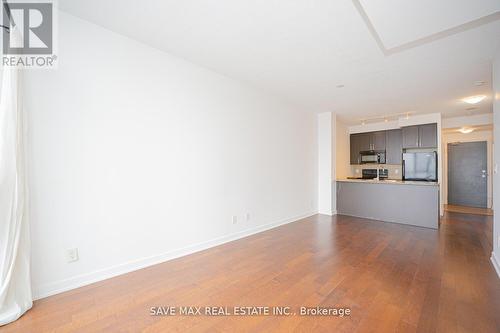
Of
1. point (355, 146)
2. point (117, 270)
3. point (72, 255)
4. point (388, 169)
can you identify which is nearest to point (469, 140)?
point (388, 169)

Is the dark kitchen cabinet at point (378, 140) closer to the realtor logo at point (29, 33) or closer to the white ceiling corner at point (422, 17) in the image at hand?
the white ceiling corner at point (422, 17)

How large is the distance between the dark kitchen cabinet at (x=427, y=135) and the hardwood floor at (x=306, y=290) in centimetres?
275

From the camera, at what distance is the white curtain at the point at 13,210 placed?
5.57ft

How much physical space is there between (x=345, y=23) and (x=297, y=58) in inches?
31.3

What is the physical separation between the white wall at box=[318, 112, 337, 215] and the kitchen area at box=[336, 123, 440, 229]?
34 centimetres

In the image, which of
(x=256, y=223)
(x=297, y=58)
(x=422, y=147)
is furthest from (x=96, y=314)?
(x=422, y=147)

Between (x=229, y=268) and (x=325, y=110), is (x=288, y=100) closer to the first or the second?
(x=325, y=110)

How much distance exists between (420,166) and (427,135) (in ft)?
2.68

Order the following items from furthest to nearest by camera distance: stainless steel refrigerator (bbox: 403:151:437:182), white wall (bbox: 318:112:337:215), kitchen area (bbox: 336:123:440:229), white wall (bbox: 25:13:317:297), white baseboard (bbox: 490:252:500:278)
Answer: white wall (bbox: 318:112:337:215), stainless steel refrigerator (bbox: 403:151:437:182), kitchen area (bbox: 336:123:440:229), white baseboard (bbox: 490:252:500:278), white wall (bbox: 25:13:317:297)

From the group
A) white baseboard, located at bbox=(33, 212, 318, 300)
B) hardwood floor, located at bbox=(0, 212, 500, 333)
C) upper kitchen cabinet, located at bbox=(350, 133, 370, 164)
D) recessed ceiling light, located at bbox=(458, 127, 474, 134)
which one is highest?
recessed ceiling light, located at bbox=(458, 127, 474, 134)

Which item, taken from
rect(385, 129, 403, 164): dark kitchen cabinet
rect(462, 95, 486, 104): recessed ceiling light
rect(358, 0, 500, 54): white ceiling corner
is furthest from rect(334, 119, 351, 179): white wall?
rect(358, 0, 500, 54): white ceiling corner

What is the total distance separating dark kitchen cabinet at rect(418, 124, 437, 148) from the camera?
18.0 ft

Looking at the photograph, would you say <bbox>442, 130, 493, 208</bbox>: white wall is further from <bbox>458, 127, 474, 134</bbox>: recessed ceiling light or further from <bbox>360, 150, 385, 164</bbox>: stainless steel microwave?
<bbox>360, 150, 385, 164</bbox>: stainless steel microwave

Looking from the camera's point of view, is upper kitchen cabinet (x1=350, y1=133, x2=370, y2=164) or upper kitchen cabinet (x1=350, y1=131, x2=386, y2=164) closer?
upper kitchen cabinet (x1=350, y1=131, x2=386, y2=164)
